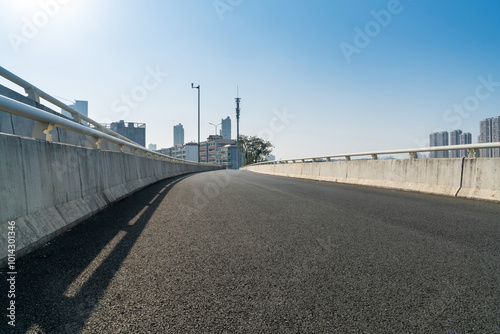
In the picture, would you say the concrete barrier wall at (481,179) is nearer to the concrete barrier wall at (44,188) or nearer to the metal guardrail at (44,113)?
the concrete barrier wall at (44,188)

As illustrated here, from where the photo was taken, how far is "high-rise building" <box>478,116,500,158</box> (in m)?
7.98

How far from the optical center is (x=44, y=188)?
404 cm

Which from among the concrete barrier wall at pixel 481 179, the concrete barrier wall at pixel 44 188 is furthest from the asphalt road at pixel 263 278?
the concrete barrier wall at pixel 481 179

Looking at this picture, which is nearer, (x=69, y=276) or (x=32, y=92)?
(x=69, y=276)

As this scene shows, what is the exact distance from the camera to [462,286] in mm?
2668

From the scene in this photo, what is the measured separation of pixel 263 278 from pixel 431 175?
863 cm

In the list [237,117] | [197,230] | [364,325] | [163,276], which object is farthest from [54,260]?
[237,117]

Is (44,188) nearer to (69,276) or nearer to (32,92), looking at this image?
(69,276)

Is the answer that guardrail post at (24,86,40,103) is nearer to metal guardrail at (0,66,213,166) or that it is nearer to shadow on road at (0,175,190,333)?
metal guardrail at (0,66,213,166)

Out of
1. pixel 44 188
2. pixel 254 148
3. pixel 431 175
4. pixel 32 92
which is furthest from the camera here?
pixel 254 148

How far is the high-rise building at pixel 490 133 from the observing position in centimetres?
798

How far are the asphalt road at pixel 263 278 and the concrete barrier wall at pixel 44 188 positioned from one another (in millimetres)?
233

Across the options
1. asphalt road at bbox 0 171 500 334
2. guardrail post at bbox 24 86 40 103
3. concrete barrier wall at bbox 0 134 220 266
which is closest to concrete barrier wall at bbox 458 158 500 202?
asphalt road at bbox 0 171 500 334

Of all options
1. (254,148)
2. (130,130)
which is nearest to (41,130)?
(130,130)
